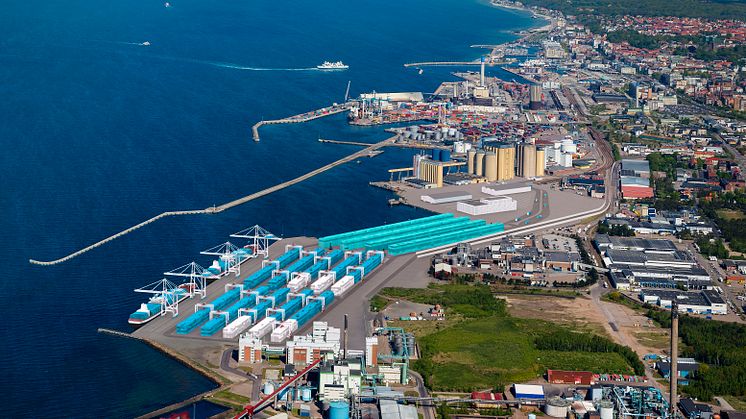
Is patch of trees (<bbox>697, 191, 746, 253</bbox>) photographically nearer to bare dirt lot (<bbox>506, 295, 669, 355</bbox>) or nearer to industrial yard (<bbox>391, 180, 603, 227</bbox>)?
industrial yard (<bbox>391, 180, 603, 227</bbox>)

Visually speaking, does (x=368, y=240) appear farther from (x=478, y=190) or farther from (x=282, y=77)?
(x=282, y=77)

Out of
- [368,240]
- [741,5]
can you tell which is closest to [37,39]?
[368,240]

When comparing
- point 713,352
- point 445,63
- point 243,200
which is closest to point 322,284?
point 243,200

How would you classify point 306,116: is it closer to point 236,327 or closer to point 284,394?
point 236,327

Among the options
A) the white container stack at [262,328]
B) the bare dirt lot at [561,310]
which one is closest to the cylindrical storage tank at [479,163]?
the bare dirt lot at [561,310]

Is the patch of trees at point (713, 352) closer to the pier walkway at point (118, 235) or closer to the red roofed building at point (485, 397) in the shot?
the red roofed building at point (485, 397)

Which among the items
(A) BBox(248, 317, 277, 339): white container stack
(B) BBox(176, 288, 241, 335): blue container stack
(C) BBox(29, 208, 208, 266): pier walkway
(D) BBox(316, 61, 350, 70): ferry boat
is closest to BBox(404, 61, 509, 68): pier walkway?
(D) BBox(316, 61, 350, 70): ferry boat
